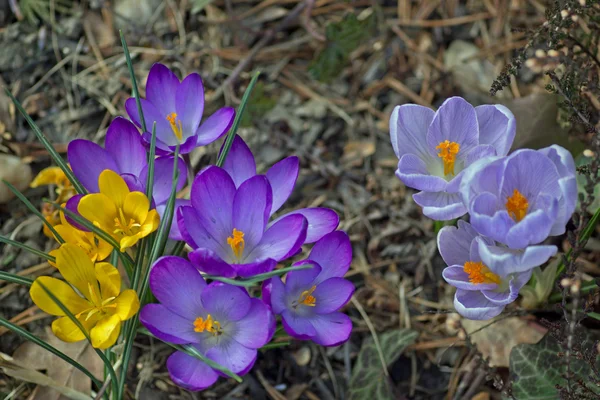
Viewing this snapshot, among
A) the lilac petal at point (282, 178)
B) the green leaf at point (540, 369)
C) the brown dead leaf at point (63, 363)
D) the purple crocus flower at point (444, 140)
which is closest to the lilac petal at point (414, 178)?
the purple crocus flower at point (444, 140)

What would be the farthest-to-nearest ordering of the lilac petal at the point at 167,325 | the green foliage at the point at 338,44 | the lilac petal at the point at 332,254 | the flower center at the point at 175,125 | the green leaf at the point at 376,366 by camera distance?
the green foliage at the point at 338,44 < the green leaf at the point at 376,366 < the flower center at the point at 175,125 < the lilac petal at the point at 332,254 < the lilac petal at the point at 167,325

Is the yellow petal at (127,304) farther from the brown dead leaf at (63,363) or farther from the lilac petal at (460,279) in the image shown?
the lilac petal at (460,279)

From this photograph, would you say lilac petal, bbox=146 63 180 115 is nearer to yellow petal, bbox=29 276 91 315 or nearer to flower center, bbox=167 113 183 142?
flower center, bbox=167 113 183 142

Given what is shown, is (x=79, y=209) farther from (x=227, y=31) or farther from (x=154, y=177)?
(x=227, y=31)

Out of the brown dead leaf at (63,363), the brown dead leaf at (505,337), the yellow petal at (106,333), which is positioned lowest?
the brown dead leaf at (505,337)

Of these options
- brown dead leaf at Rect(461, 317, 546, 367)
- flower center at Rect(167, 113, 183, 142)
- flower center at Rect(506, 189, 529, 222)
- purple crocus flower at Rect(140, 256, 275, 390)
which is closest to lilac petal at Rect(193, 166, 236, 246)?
purple crocus flower at Rect(140, 256, 275, 390)

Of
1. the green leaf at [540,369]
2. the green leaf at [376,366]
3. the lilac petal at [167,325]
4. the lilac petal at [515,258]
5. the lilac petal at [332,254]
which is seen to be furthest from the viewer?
the green leaf at [376,366]

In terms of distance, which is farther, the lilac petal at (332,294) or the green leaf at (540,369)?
the green leaf at (540,369)

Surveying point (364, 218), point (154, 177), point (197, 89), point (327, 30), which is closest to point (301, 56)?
point (327, 30)
